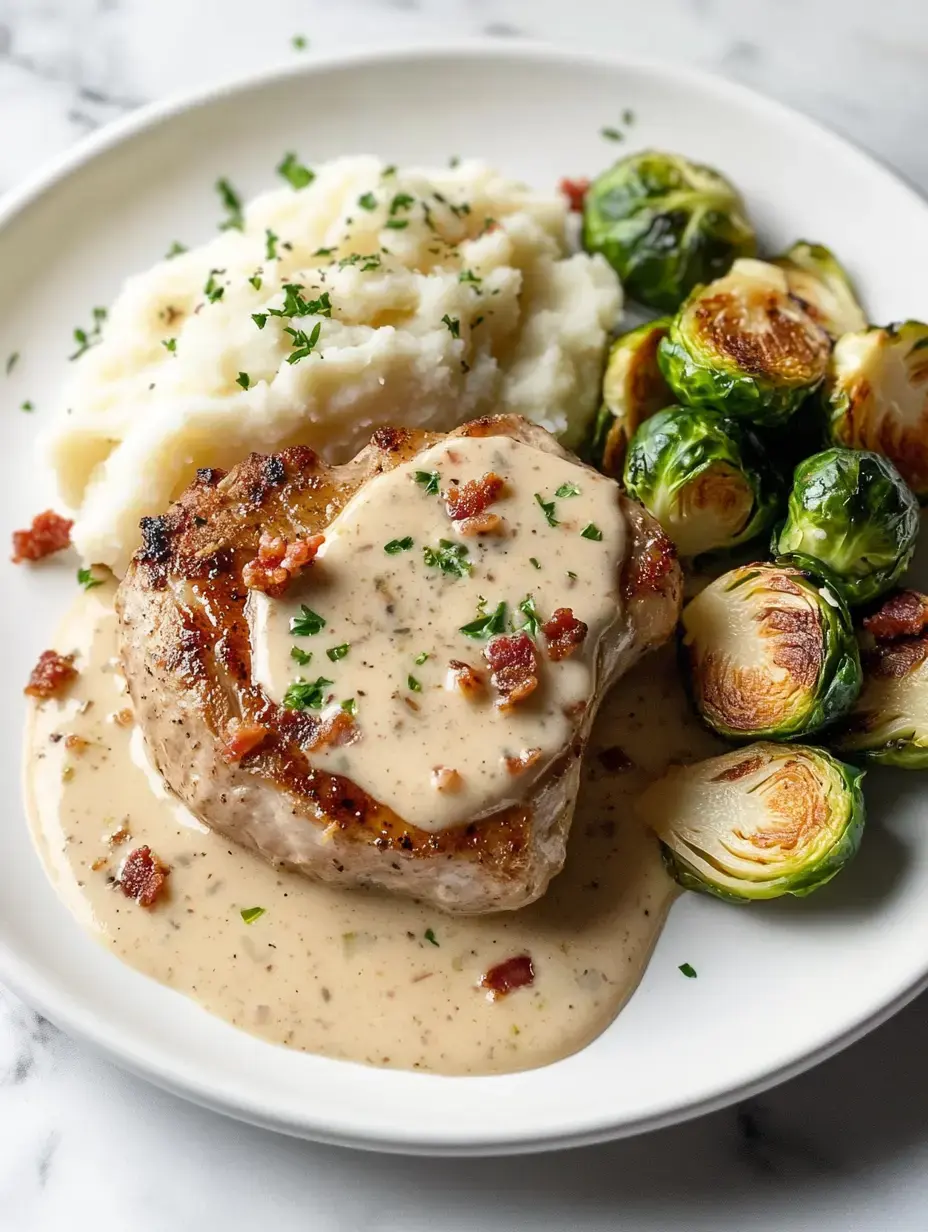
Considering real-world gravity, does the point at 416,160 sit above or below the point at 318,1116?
above

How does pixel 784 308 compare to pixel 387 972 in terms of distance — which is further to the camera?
pixel 784 308

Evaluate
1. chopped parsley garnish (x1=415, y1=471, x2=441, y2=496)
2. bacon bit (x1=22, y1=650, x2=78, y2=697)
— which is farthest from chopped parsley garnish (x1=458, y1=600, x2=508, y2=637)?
bacon bit (x1=22, y1=650, x2=78, y2=697)

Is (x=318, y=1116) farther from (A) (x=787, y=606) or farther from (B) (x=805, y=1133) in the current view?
(A) (x=787, y=606)

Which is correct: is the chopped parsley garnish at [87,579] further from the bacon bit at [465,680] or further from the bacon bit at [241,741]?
the bacon bit at [465,680]

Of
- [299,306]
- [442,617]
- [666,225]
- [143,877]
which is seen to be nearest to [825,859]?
[442,617]

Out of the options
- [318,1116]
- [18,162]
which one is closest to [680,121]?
[18,162]

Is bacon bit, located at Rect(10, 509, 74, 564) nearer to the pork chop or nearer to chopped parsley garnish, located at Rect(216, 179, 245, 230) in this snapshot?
the pork chop

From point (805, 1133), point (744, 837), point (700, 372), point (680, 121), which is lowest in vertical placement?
point (805, 1133)

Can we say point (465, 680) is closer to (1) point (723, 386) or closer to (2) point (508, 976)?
(2) point (508, 976)
